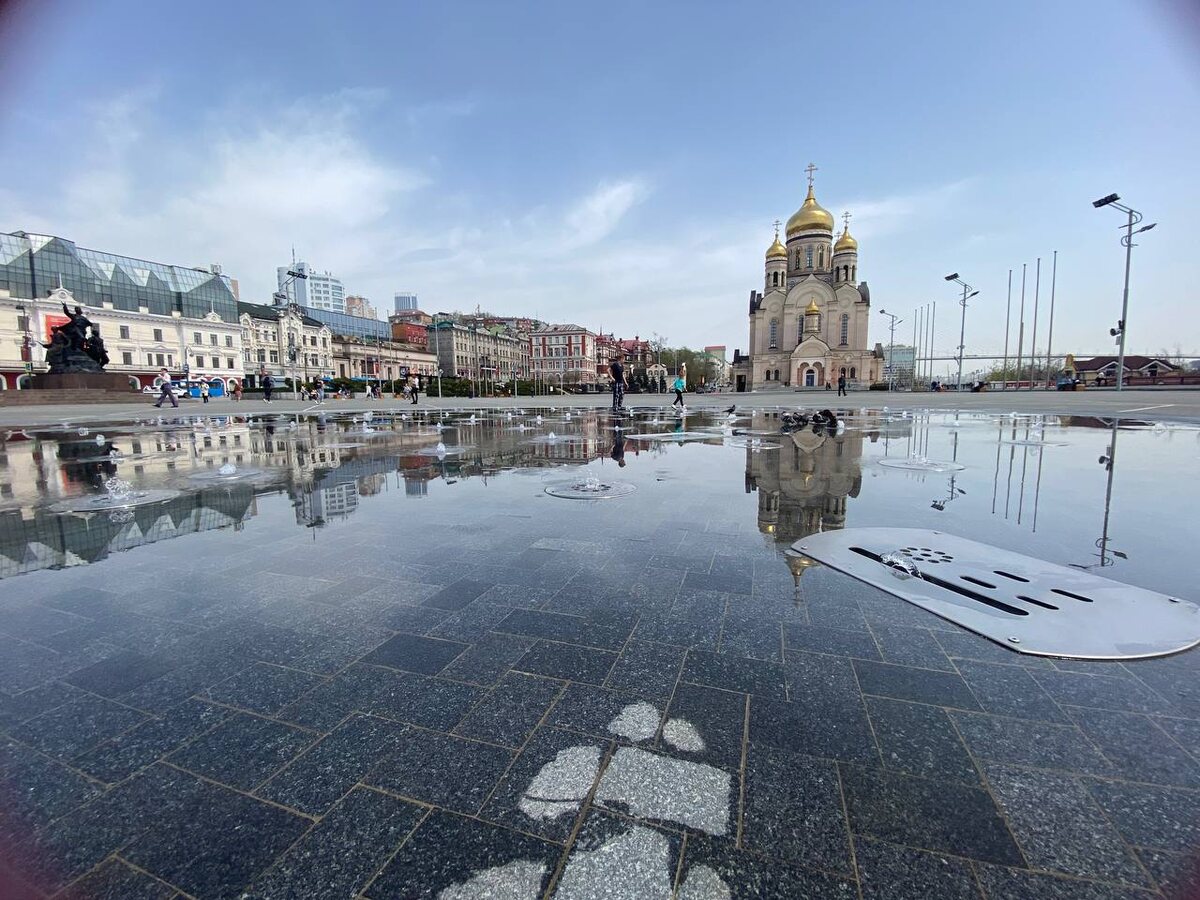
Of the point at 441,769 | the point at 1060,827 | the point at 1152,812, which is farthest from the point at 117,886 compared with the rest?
the point at 1152,812

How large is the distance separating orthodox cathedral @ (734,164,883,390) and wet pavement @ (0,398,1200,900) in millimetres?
72358

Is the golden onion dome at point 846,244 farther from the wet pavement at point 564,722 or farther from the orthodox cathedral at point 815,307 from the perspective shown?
the wet pavement at point 564,722

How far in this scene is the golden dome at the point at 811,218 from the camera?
71562mm

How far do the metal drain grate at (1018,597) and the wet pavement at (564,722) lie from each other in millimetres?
148

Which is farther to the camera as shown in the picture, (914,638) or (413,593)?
(413,593)

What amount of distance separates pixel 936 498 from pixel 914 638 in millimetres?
3976

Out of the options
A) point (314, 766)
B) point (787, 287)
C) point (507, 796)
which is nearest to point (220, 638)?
point (314, 766)

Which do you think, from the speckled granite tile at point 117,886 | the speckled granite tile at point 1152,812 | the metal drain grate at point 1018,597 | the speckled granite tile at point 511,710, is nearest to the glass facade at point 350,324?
the metal drain grate at point 1018,597

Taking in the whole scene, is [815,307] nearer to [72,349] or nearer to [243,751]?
[72,349]

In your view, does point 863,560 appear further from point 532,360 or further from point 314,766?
point 532,360

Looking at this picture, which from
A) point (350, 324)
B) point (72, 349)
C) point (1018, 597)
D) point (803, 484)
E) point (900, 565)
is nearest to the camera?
point (1018, 597)

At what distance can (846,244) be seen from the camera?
70812mm

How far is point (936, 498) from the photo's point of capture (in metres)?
6.32

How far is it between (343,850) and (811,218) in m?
82.7
